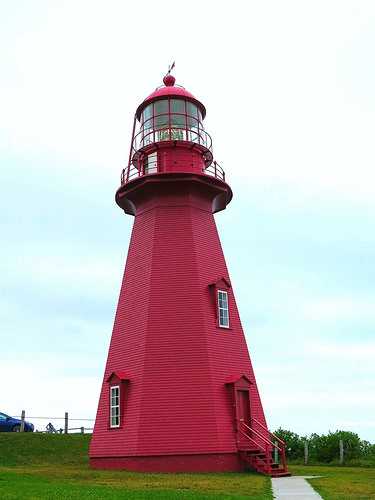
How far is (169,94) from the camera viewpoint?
74.2ft

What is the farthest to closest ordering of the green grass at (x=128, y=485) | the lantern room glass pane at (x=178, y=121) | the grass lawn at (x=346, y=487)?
1. the lantern room glass pane at (x=178, y=121)
2. the grass lawn at (x=346, y=487)
3. the green grass at (x=128, y=485)

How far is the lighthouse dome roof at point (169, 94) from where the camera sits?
74.4ft

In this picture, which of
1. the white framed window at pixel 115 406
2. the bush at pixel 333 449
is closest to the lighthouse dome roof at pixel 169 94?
the white framed window at pixel 115 406

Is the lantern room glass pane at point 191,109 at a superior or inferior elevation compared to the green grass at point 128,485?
superior

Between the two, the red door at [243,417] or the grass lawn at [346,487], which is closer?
the grass lawn at [346,487]

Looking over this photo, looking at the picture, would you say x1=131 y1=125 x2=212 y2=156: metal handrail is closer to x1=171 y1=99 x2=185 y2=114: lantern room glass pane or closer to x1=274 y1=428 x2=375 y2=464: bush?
x1=171 y1=99 x2=185 y2=114: lantern room glass pane

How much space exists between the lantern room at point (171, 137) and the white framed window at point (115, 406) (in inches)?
293


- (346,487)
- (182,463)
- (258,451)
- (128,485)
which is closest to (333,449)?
(258,451)

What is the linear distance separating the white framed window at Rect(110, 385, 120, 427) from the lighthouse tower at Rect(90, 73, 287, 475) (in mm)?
43

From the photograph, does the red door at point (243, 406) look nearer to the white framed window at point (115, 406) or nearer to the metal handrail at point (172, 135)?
the white framed window at point (115, 406)

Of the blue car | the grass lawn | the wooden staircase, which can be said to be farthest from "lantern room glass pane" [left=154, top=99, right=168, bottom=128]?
the blue car

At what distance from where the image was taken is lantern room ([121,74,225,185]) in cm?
2214

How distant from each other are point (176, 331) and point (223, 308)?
7.12 feet

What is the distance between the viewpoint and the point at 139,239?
2225 centimetres
